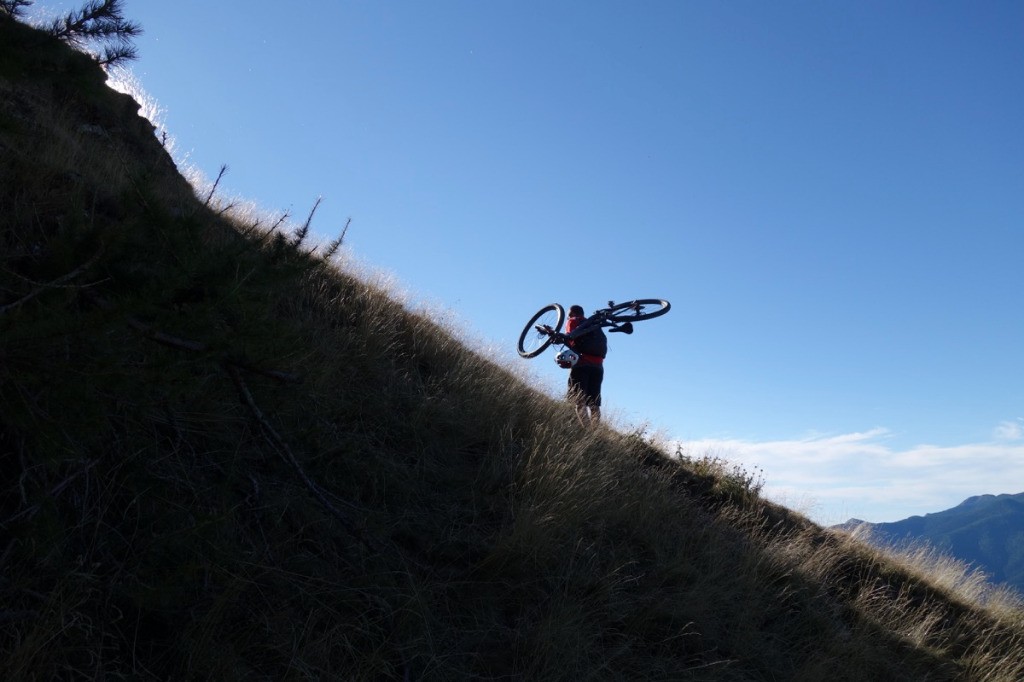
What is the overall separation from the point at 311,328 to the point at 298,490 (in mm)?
1839

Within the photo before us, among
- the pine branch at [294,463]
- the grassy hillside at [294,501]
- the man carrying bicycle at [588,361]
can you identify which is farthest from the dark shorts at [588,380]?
the pine branch at [294,463]

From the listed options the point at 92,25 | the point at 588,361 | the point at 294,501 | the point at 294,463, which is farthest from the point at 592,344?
the point at 92,25

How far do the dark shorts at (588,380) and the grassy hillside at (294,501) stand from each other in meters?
2.07

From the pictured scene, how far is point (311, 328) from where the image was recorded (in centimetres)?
554

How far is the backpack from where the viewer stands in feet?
31.9

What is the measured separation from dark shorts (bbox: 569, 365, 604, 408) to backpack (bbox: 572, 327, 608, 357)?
21 cm

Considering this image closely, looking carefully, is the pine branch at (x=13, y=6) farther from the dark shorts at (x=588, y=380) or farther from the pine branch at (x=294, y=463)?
the dark shorts at (x=588, y=380)

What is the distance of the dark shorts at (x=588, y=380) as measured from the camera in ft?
31.0

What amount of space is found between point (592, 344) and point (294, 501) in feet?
20.9

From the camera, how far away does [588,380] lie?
962 cm

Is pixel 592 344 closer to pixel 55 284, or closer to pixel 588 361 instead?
pixel 588 361

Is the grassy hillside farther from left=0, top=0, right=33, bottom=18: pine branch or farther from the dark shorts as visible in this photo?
the dark shorts

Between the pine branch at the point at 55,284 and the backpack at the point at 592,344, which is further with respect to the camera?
the backpack at the point at 592,344

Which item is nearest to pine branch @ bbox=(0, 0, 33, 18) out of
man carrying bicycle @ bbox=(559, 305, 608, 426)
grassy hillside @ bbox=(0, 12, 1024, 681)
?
grassy hillside @ bbox=(0, 12, 1024, 681)
